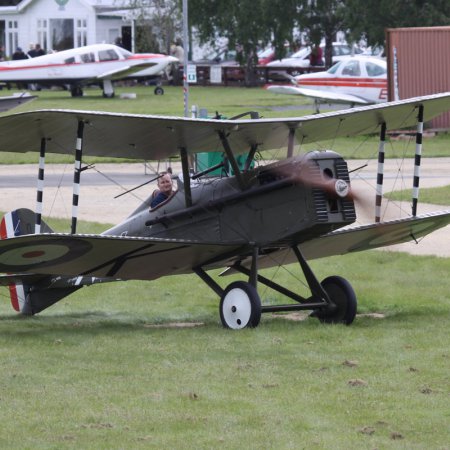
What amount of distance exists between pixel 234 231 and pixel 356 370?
8.48 feet

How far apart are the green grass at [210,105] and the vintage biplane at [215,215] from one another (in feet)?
52.0

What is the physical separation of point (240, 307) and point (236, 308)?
0.05 metres

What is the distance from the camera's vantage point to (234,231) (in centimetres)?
1095

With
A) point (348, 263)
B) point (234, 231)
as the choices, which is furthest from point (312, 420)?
point (348, 263)

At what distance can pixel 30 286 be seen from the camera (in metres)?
12.0

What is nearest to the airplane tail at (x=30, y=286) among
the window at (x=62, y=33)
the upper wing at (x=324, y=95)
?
the upper wing at (x=324, y=95)

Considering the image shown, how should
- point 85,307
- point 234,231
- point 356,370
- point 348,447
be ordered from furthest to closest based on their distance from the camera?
point 85,307 < point 234,231 < point 356,370 < point 348,447

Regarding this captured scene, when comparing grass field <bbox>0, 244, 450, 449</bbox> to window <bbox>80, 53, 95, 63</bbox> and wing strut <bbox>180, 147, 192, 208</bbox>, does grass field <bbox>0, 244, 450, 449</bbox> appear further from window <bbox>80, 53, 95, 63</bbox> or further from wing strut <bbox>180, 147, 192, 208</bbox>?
window <bbox>80, 53, 95, 63</bbox>

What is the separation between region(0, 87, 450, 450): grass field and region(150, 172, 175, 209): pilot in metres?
1.24

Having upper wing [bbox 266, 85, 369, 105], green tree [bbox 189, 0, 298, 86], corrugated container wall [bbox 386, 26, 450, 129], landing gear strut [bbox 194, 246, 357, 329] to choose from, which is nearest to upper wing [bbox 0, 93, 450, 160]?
landing gear strut [bbox 194, 246, 357, 329]

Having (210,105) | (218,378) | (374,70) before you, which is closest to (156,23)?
(210,105)

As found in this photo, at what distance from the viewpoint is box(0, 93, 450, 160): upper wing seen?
10.1 m

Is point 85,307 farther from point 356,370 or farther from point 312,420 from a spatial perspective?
point 312,420

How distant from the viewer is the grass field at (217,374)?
6.88m
